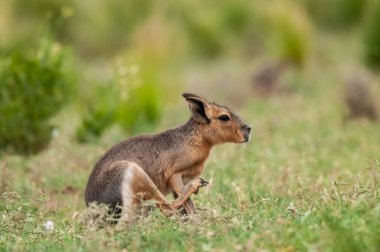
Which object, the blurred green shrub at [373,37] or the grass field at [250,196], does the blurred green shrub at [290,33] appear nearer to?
the blurred green shrub at [373,37]

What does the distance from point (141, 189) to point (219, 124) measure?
3.66 feet

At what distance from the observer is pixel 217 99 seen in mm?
17594

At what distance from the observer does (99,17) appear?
1064 inches

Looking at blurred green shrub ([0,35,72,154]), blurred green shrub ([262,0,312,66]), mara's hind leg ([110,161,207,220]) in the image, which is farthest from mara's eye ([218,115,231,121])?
blurred green shrub ([262,0,312,66])

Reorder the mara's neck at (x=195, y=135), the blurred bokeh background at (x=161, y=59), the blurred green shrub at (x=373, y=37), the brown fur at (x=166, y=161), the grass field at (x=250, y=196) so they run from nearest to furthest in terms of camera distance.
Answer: the grass field at (x=250, y=196) < the brown fur at (x=166, y=161) < the mara's neck at (x=195, y=135) < the blurred bokeh background at (x=161, y=59) < the blurred green shrub at (x=373, y=37)

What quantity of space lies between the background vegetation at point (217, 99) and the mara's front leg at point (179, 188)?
10.1 inches

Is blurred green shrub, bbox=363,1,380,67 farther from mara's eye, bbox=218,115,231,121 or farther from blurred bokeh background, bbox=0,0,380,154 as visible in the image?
mara's eye, bbox=218,115,231,121

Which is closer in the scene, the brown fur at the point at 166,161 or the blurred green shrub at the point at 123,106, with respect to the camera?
→ the brown fur at the point at 166,161

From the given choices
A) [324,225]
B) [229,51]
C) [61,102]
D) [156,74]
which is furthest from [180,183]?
[229,51]

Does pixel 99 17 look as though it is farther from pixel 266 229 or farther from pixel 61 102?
pixel 266 229

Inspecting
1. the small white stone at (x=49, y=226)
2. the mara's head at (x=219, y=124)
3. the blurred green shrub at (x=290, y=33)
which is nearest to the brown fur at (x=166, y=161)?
the mara's head at (x=219, y=124)

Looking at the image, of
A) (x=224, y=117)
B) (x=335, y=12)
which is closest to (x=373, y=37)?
(x=335, y=12)

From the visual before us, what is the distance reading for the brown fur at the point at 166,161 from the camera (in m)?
6.80

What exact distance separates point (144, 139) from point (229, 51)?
1769 cm
